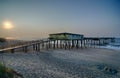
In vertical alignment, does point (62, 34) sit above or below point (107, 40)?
above

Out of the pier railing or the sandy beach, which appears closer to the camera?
the sandy beach

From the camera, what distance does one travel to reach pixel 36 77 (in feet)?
33.4

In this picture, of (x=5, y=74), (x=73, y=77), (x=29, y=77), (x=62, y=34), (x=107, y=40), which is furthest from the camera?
(x=107, y=40)

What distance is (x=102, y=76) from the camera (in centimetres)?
1206

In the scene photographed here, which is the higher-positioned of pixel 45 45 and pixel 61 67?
pixel 61 67

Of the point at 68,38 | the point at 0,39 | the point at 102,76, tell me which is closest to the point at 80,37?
the point at 68,38

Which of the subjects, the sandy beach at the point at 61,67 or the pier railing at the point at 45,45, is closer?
the sandy beach at the point at 61,67

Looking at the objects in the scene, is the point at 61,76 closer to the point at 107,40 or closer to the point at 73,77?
the point at 73,77

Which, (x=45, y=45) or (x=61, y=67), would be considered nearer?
(x=61, y=67)

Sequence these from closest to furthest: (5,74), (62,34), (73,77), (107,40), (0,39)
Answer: (5,74) < (73,77) < (62,34) < (0,39) < (107,40)

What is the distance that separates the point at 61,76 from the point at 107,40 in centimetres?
7212

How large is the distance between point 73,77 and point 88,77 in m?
1.34

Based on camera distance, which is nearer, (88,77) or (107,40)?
(88,77)

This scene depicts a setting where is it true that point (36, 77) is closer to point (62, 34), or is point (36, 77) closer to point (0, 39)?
point (62, 34)
